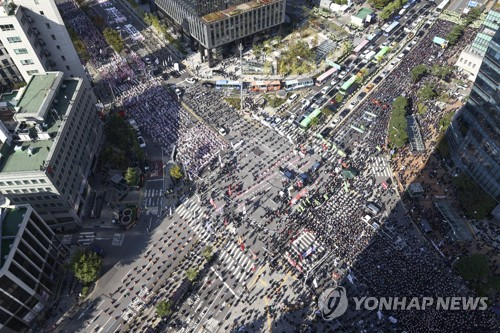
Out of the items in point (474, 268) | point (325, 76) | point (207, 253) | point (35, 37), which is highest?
point (35, 37)

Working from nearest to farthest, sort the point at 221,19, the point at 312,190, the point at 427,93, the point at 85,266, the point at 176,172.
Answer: the point at 85,266, the point at 176,172, the point at 312,190, the point at 427,93, the point at 221,19

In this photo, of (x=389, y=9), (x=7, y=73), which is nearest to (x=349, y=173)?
(x=389, y=9)

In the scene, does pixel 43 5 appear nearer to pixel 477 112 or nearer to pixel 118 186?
pixel 118 186

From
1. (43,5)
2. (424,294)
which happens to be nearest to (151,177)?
(43,5)

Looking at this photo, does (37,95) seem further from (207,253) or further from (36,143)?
(207,253)

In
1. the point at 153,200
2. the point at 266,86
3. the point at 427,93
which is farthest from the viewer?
the point at 266,86

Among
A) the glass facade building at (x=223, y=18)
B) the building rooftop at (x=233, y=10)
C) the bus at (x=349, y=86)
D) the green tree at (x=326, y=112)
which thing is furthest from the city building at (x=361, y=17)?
the green tree at (x=326, y=112)

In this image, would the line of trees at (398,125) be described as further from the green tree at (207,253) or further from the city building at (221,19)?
the green tree at (207,253)
